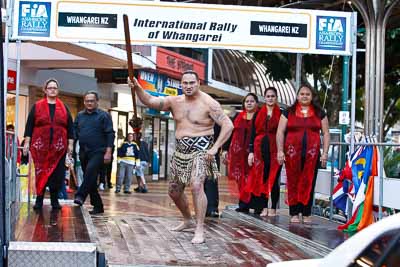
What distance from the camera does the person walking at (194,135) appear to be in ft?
26.1

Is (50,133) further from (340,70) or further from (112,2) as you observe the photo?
(340,70)

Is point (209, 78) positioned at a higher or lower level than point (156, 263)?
higher

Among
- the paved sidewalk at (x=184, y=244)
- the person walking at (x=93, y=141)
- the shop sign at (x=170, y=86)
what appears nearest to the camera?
the paved sidewalk at (x=184, y=244)

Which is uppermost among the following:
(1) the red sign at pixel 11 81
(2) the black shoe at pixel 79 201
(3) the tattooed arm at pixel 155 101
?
(1) the red sign at pixel 11 81

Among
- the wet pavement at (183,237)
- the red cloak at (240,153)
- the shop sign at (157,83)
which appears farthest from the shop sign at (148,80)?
the wet pavement at (183,237)

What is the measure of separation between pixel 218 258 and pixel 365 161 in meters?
2.73

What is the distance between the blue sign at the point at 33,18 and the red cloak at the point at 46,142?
41.7 inches

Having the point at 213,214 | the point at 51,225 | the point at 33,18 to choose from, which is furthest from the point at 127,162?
the point at 51,225

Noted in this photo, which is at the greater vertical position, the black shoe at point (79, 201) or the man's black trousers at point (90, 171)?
the man's black trousers at point (90, 171)

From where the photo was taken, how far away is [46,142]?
10023 millimetres

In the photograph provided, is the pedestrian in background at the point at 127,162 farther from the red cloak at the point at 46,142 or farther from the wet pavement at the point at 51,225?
the red cloak at the point at 46,142

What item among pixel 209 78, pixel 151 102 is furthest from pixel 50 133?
pixel 209 78

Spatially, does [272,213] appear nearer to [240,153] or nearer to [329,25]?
[240,153]

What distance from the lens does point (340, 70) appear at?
81.4 feet
